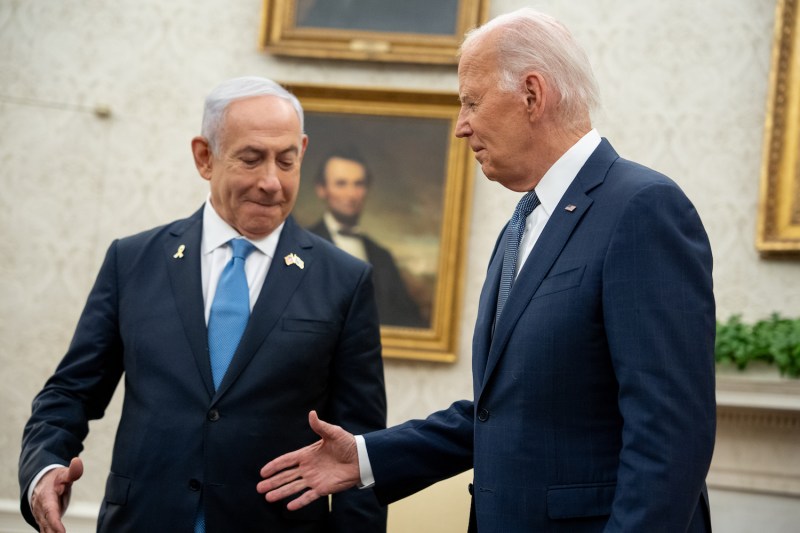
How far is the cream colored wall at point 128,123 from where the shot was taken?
18.1ft

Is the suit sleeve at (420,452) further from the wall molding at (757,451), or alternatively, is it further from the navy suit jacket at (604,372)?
the wall molding at (757,451)

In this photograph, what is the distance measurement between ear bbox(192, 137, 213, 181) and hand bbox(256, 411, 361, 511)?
1003mm

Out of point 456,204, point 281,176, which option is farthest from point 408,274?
point 281,176

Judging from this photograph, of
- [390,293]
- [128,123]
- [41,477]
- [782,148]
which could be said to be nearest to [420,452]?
[41,477]

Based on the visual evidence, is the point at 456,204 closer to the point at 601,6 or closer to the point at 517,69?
the point at 601,6

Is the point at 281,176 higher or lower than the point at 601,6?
lower

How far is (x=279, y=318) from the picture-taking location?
9.50 feet

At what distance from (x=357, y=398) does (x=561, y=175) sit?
97 centimetres

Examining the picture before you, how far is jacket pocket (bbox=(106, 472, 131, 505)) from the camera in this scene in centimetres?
278

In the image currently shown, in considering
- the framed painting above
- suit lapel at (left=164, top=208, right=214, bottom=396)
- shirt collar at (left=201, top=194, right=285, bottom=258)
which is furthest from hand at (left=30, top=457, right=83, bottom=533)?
the framed painting above

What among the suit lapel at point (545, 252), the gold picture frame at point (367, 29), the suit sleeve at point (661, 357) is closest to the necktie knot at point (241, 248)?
the suit lapel at point (545, 252)

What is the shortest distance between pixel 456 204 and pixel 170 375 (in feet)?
9.66

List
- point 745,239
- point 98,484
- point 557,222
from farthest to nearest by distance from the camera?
point 98,484 < point 745,239 < point 557,222

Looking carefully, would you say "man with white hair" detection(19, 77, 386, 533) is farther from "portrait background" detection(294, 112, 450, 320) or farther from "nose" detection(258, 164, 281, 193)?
"portrait background" detection(294, 112, 450, 320)
